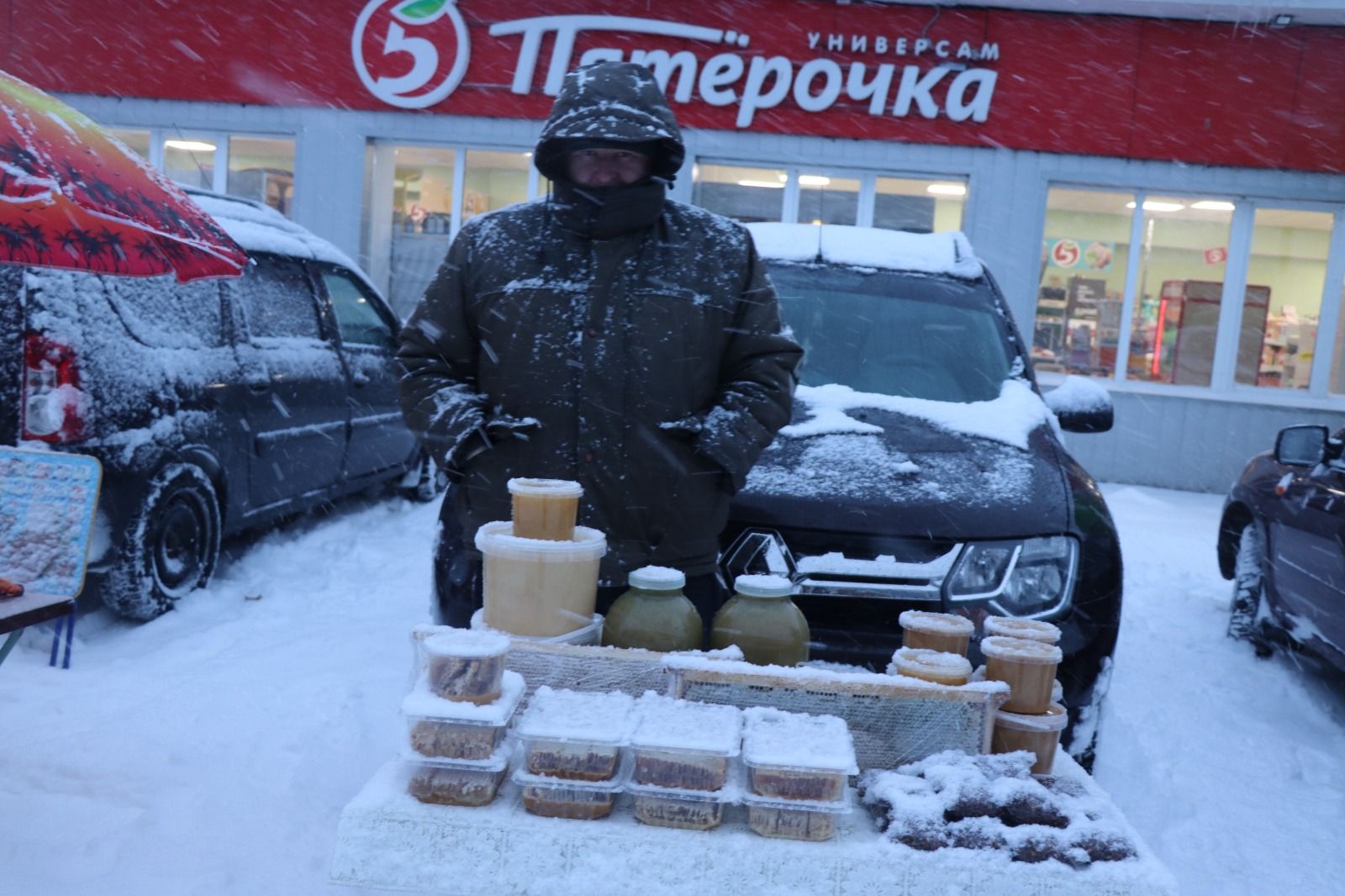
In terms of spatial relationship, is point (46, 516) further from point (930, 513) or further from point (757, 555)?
point (930, 513)

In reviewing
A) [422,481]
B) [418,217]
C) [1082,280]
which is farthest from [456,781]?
[418,217]

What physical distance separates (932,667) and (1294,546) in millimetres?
4131

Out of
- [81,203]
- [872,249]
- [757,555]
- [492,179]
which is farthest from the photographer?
[492,179]

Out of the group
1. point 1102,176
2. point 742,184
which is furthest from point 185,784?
point 1102,176

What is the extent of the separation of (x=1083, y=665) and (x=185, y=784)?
109 inches

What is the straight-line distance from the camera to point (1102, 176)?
11281mm

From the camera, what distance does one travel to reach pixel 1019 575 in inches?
135

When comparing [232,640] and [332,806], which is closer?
[332,806]

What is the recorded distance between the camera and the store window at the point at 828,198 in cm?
1175

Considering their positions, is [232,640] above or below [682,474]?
below

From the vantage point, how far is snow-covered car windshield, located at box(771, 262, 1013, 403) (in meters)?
4.44

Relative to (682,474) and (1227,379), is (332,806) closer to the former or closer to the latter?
(682,474)

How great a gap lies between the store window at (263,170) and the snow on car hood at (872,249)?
28.4ft

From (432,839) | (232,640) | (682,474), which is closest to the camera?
(432,839)
